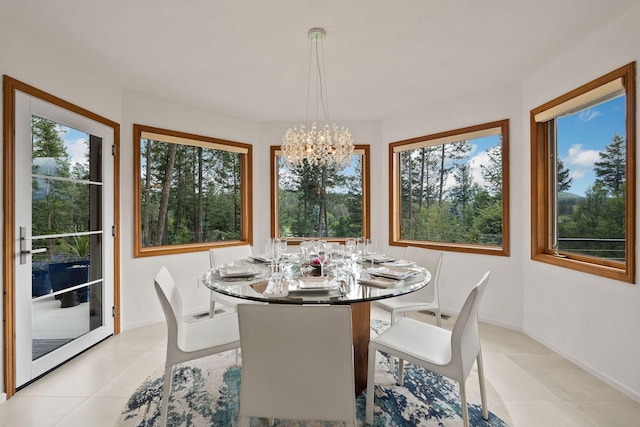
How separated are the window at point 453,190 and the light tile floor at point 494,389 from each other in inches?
46.9

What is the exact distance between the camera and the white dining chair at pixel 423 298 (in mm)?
2529

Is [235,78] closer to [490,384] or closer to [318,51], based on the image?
[318,51]

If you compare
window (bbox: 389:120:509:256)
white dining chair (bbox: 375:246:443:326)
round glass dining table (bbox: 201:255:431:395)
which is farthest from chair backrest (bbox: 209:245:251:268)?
window (bbox: 389:120:509:256)

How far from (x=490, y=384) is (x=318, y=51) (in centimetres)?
277

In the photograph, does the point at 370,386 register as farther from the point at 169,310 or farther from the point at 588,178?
the point at 588,178

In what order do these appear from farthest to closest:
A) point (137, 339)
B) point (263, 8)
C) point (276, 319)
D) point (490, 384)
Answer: point (137, 339) < point (490, 384) < point (263, 8) < point (276, 319)

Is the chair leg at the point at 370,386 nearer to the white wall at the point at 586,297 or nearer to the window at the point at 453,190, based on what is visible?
the white wall at the point at 586,297

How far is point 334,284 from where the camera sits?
5.81 feet

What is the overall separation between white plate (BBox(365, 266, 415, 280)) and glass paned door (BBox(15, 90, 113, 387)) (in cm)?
241

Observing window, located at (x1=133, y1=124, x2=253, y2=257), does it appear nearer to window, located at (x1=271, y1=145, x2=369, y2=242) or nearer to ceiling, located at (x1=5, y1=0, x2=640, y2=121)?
window, located at (x1=271, y1=145, x2=369, y2=242)

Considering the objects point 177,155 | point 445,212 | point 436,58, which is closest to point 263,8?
point 436,58

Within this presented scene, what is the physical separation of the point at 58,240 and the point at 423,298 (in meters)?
3.02

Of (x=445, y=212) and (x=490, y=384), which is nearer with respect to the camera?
(x=490, y=384)

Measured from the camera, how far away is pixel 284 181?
4.52 m
